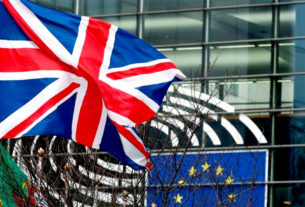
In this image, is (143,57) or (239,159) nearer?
(143,57)

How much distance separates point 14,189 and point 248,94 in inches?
370

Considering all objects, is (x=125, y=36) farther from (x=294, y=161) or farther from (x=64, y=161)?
(x=294, y=161)

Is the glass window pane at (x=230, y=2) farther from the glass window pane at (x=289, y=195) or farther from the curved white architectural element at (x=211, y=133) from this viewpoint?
the glass window pane at (x=289, y=195)

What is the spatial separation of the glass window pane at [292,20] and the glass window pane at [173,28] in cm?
223

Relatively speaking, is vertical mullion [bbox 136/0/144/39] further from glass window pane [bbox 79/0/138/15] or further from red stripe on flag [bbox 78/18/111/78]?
red stripe on flag [bbox 78/18/111/78]

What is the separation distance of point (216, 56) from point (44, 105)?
14596 mm

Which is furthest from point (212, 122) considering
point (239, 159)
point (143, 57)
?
point (143, 57)

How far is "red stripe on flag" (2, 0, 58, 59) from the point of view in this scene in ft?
35.9

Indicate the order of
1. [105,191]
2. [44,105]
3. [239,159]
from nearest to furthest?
1. [44,105]
2. [105,191]
3. [239,159]

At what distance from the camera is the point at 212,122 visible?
24656 millimetres

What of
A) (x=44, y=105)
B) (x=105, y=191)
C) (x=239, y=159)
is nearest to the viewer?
(x=44, y=105)

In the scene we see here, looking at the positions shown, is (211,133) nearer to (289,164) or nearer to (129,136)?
(289,164)

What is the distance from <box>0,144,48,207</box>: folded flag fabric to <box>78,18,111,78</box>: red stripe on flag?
5.43 m

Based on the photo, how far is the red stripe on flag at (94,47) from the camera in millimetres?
10941
